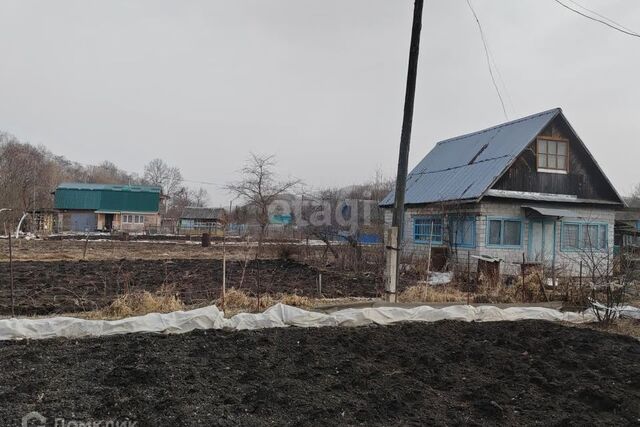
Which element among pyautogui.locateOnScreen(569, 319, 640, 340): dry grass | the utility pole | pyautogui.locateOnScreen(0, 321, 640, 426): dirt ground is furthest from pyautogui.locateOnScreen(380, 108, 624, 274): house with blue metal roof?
pyautogui.locateOnScreen(0, 321, 640, 426): dirt ground

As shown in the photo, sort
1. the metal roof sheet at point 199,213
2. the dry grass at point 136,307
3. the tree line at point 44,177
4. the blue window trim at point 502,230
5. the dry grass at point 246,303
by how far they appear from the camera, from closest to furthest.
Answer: the dry grass at point 136,307 < the dry grass at point 246,303 < the blue window trim at point 502,230 < the tree line at point 44,177 < the metal roof sheet at point 199,213

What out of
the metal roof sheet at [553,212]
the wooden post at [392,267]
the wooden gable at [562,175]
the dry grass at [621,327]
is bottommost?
the dry grass at [621,327]

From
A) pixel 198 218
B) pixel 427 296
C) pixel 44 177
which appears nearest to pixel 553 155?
pixel 427 296

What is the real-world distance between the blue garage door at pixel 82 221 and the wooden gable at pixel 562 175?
48.5 m

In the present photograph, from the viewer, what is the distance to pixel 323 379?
4449mm

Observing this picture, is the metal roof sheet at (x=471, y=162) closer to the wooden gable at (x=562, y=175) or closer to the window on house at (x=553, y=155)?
the wooden gable at (x=562, y=175)

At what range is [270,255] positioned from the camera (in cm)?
2092

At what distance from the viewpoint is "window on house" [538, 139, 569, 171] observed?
17.2m

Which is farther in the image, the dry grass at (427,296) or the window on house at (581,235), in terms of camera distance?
the window on house at (581,235)

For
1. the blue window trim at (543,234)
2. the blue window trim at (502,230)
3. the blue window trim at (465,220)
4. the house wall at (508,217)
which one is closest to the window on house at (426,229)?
the house wall at (508,217)

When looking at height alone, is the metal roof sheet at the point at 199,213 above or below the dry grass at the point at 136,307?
above

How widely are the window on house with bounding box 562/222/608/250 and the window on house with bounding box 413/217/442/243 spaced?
174 inches

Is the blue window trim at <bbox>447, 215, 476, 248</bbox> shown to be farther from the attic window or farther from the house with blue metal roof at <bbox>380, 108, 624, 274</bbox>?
the attic window

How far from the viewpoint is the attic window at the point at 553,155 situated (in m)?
17.2
